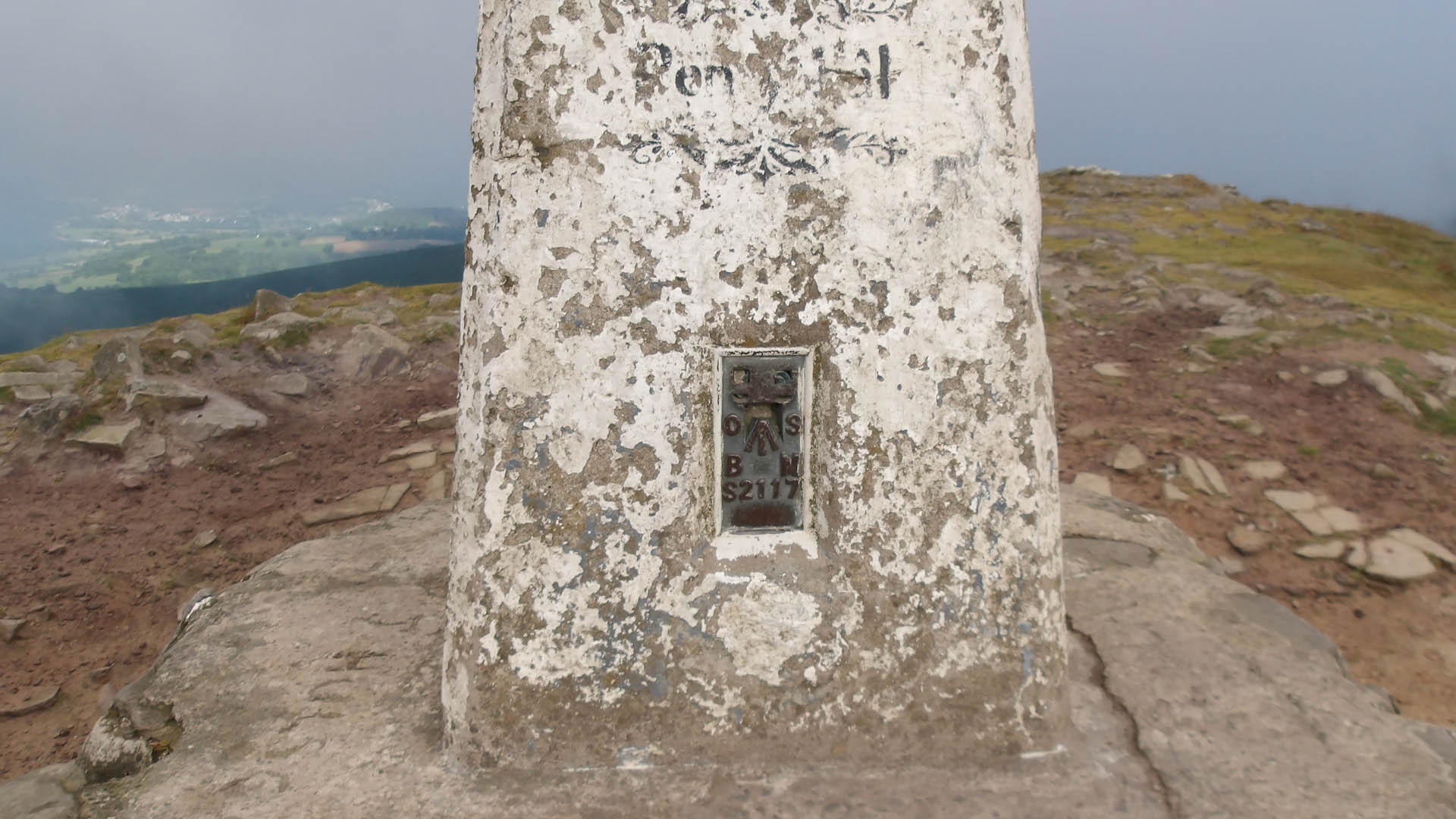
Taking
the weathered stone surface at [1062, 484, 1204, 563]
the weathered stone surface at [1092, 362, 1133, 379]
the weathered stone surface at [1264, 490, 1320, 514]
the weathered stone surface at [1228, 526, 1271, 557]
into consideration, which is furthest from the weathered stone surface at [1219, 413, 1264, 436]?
the weathered stone surface at [1062, 484, 1204, 563]

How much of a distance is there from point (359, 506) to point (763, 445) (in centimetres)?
443

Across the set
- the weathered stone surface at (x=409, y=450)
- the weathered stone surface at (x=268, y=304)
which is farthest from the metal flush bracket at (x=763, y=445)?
the weathered stone surface at (x=268, y=304)

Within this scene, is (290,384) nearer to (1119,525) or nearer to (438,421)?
(438,421)

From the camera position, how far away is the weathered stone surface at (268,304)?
8438 mm

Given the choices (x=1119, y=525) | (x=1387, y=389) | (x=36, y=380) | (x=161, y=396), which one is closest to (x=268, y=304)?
(x=36, y=380)

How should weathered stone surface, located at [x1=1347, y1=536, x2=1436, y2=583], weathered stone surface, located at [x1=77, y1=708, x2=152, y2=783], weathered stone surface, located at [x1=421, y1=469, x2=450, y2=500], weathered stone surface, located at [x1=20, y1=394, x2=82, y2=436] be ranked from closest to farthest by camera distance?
1. weathered stone surface, located at [x1=77, y1=708, x2=152, y2=783]
2. weathered stone surface, located at [x1=1347, y1=536, x2=1436, y2=583]
3. weathered stone surface, located at [x1=421, y1=469, x2=450, y2=500]
4. weathered stone surface, located at [x1=20, y1=394, x2=82, y2=436]

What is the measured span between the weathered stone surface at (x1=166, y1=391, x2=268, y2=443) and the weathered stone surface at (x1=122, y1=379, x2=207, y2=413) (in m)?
0.07

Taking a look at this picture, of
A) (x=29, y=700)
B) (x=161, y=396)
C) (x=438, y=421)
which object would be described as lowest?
(x=29, y=700)

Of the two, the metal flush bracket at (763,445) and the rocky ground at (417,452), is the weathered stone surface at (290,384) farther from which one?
the metal flush bracket at (763,445)

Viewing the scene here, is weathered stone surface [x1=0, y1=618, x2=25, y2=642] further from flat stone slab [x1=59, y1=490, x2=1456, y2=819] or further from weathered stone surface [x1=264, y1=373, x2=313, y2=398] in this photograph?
weathered stone surface [x1=264, y1=373, x2=313, y2=398]

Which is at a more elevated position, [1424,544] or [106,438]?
[106,438]

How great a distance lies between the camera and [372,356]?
7.84 meters

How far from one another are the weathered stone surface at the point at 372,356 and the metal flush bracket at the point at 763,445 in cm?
635

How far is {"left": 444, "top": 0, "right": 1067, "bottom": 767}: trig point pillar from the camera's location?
2.12 meters
